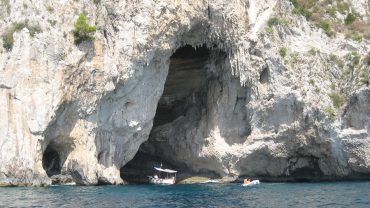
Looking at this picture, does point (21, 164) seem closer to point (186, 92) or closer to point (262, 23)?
point (186, 92)

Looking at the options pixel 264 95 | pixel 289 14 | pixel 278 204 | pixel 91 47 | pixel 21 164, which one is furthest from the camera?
pixel 289 14

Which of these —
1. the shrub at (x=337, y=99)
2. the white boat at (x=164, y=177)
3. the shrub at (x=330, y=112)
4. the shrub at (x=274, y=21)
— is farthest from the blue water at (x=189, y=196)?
the shrub at (x=274, y=21)

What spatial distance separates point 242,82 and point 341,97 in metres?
7.78

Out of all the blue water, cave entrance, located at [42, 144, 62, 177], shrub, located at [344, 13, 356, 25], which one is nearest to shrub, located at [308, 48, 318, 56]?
shrub, located at [344, 13, 356, 25]

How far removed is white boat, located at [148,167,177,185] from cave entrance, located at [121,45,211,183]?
138 cm

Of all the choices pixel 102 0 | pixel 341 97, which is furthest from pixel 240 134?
pixel 102 0

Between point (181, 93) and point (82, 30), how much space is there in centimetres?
1327

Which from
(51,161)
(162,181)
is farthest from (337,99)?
(51,161)

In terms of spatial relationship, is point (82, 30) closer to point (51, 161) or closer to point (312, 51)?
point (51, 161)

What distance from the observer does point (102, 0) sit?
1750 inches

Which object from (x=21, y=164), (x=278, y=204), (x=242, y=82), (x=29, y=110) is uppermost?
(x=242, y=82)

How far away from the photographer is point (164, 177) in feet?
165

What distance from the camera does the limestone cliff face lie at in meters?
41.0

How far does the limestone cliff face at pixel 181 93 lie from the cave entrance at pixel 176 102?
12cm
